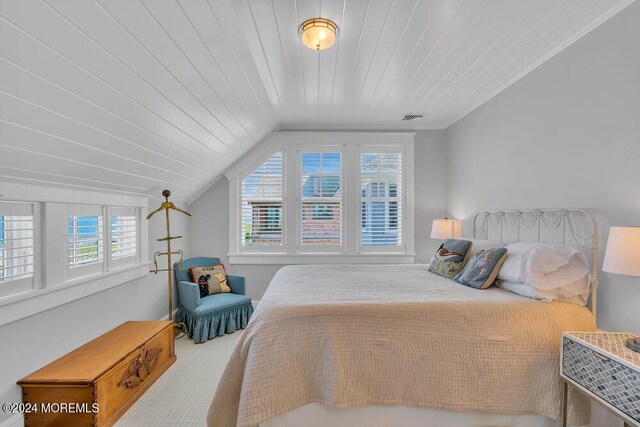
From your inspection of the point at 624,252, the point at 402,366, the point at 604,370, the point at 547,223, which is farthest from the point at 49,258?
the point at 547,223

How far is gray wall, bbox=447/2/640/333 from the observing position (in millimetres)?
1637

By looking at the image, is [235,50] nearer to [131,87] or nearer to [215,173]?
[131,87]

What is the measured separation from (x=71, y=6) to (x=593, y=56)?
2.79m

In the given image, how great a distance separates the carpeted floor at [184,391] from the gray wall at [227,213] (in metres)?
1.13

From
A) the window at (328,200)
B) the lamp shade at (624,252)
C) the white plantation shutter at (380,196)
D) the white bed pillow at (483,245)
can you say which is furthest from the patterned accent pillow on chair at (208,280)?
the lamp shade at (624,252)

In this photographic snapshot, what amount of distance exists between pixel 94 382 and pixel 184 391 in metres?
0.70

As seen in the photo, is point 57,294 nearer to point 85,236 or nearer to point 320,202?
point 85,236

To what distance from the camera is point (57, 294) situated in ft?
5.95

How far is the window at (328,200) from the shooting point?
3.82 m

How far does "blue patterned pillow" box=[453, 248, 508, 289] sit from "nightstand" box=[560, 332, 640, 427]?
56 cm

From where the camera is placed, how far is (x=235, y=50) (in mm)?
1840

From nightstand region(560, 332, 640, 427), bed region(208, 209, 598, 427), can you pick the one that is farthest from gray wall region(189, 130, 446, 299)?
nightstand region(560, 332, 640, 427)

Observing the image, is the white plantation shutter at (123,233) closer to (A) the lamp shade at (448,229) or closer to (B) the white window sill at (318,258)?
(B) the white window sill at (318,258)

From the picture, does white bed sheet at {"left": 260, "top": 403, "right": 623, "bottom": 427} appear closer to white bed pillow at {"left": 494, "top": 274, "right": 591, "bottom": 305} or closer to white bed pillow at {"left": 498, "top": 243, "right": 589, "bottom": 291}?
white bed pillow at {"left": 494, "top": 274, "right": 591, "bottom": 305}
